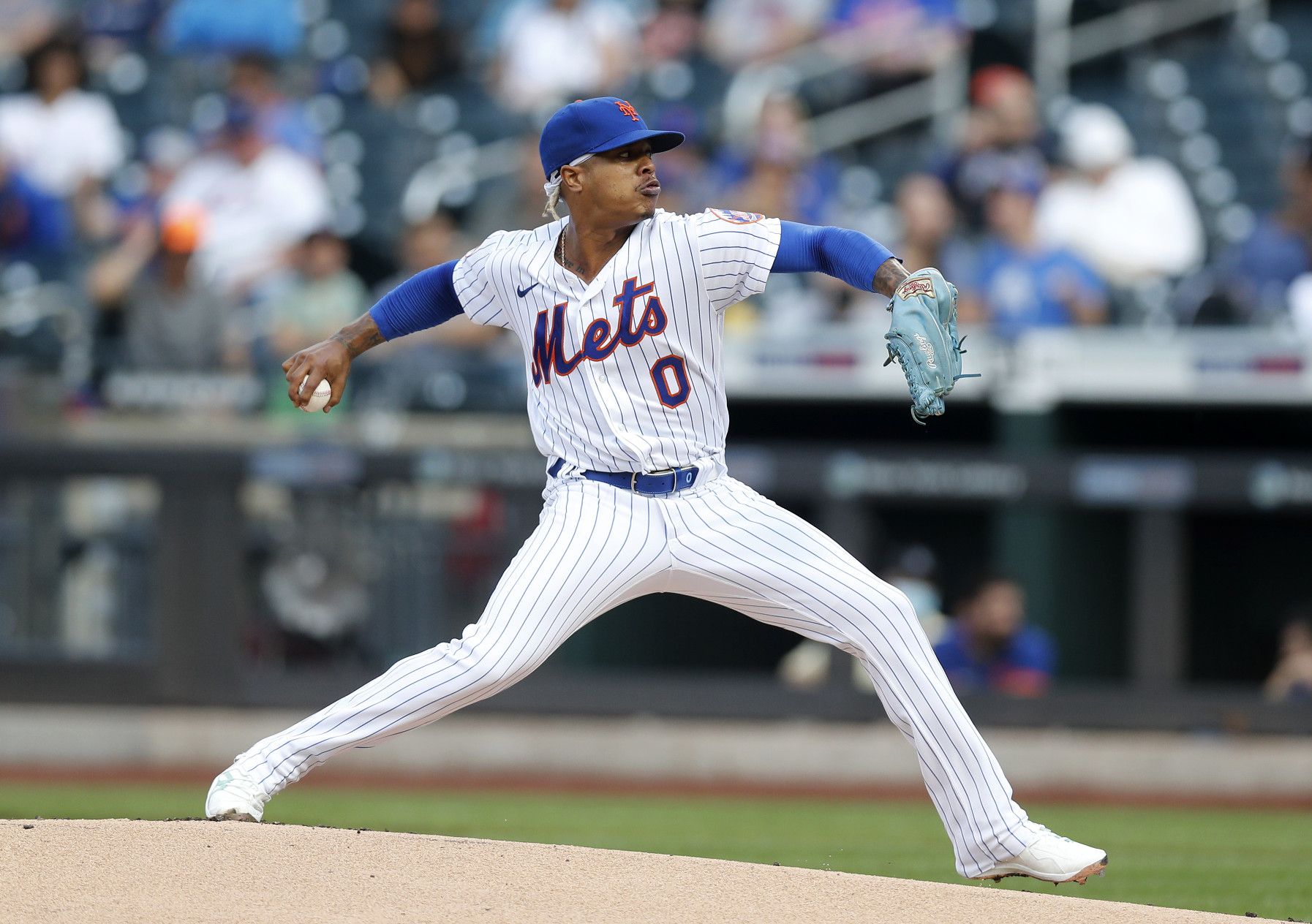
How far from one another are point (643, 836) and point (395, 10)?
617cm

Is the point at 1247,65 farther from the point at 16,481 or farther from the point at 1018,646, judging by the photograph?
the point at 16,481

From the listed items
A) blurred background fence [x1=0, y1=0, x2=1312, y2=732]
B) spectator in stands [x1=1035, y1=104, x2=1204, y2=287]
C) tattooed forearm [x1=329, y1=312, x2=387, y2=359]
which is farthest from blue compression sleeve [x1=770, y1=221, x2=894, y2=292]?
spectator in stands [x1=1035, y1=104, x2=1204, y2=287]

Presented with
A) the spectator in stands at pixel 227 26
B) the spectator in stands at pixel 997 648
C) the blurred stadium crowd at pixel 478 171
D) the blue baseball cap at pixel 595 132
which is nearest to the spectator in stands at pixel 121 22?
the blurred stadium crowd at pixel 478 171

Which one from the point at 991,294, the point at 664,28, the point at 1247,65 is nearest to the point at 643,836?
the point at 991,294

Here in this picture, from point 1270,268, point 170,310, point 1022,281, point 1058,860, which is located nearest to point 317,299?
point 170,310

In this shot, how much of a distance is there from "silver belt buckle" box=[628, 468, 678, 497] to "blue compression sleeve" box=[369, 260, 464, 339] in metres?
0.65

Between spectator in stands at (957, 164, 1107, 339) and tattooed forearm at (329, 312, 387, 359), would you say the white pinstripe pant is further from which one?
spectator in stands at (957, 164, 1107, 339)

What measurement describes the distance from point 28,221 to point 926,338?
23.4 feet

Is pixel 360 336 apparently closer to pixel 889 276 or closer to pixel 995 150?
pixel 889 276

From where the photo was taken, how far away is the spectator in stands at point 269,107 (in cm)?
967

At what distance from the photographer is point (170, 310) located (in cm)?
822

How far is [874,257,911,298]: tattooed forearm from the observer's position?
352 cm

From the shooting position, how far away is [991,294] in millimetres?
8250

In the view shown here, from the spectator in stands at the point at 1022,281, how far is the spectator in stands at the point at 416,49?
3670 millimetres
